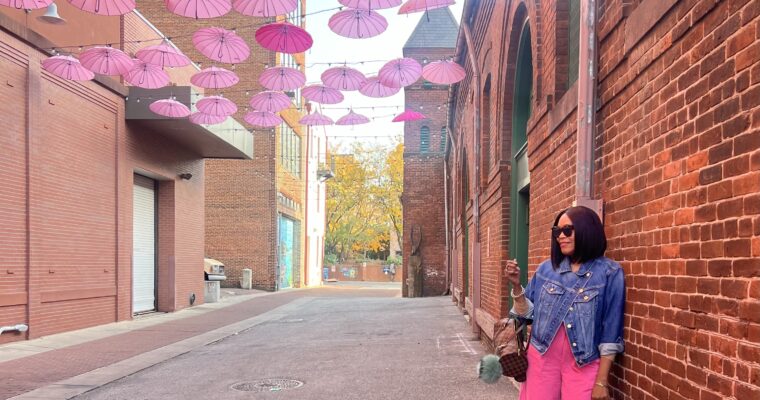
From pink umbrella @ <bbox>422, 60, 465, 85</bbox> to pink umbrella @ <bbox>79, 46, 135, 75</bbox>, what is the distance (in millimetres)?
5339

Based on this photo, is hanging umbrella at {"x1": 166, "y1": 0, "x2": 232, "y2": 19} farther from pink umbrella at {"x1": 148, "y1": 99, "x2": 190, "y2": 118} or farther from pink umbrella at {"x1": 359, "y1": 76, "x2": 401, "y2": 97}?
pink umbrella at {"x1": 148, "y1": 99, "x2": 190, "y2": 118}

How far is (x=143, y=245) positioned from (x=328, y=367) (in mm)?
9857

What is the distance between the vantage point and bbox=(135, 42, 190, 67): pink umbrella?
11.0 meters

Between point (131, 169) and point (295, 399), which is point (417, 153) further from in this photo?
point (295, 399)

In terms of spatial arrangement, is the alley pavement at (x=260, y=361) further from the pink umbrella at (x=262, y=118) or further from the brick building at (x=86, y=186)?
the pink umbrella at (x=262, y=118)

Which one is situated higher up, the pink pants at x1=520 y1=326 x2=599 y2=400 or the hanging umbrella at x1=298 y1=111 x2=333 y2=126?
the hanging umbrella at x1=298 y1=111 x2=333 y2=126

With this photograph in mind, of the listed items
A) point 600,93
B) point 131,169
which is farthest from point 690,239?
point 131,169

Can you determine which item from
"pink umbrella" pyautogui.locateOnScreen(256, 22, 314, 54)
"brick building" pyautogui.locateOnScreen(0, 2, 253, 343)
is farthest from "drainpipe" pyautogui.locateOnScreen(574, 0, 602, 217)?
"brick building" pyautogui.locateOnScreen(0, 2, 253, 343)

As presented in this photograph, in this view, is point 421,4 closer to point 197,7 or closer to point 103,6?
point 197,7

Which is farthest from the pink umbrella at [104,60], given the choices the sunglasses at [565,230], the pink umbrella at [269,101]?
the sunglasses at [565,230]

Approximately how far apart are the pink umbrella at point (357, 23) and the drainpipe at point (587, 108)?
5.75 m

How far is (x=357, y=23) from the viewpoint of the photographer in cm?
962

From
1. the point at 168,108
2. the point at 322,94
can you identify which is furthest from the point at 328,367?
the point at 168,108

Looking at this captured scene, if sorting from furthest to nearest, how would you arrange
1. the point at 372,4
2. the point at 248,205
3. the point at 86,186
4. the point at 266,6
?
1. the point at 248,205
2. the point at 86,186
3. the point at 266,6
4. the point at 372,4
